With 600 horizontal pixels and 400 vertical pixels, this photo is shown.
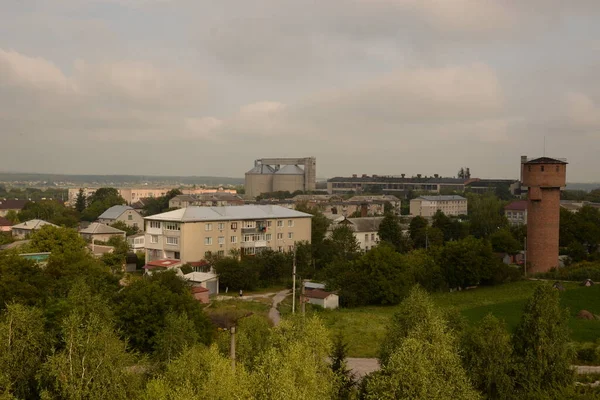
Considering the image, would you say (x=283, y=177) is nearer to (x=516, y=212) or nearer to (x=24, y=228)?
(x=516, y=212)

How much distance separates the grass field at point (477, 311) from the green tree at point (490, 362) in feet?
17.9

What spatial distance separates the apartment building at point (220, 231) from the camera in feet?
113

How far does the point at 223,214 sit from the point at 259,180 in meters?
69.7

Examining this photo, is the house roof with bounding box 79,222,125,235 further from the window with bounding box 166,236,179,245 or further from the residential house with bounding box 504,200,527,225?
the residential house with bounding box 504,200,527,225

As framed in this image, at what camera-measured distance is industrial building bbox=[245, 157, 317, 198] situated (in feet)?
339

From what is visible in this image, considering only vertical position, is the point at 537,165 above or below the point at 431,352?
above

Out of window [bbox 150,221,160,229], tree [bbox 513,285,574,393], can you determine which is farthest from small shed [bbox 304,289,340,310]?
tree [bbox 513,285,574,393]

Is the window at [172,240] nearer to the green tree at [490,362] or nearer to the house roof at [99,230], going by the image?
the house roof at [99,230]

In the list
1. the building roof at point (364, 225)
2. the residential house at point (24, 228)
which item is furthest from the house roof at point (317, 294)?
the residential house at point (24, 228)

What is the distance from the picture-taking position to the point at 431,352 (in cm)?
1173

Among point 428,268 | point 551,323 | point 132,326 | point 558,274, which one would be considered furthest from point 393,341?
point 558,274

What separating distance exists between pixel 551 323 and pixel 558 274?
21.7m

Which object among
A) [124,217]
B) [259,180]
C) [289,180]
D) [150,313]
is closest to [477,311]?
[150,313]

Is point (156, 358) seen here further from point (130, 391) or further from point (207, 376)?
point (207, 376)
